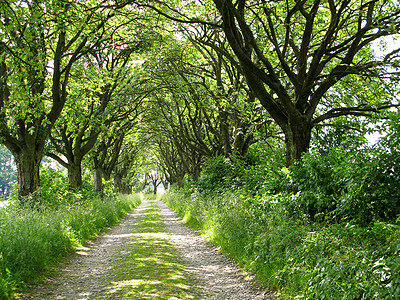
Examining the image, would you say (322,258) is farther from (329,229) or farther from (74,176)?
(74,176)

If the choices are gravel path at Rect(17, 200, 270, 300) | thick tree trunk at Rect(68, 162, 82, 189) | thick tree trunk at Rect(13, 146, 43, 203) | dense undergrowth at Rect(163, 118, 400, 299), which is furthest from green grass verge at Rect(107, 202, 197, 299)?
thick tree trunk at Rect(68, 162, 82, 189)

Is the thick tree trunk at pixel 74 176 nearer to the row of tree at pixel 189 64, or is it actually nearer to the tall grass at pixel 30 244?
the row of tree at pixel 189 64

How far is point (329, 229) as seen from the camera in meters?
5.03

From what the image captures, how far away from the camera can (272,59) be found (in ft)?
45.5

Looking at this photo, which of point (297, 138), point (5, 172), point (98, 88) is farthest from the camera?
point (5, 172)

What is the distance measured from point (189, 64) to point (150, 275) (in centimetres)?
1095

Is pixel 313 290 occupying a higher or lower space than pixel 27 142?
lower

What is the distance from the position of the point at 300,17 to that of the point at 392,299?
38.8ft

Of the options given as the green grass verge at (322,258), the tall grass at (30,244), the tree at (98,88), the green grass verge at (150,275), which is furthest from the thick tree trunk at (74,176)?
the green grass verge at (322,258)

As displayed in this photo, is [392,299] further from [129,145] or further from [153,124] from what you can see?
[129,145]

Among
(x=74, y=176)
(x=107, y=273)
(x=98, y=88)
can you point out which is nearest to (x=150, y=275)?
(x=107, y=273)

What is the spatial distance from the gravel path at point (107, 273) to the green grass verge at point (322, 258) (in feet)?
1.29

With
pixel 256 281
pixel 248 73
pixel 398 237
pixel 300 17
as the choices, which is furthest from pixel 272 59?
pixel 398 237

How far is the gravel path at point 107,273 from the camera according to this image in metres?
5.60
